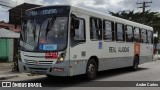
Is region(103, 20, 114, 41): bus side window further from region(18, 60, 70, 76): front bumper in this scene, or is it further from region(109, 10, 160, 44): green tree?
region(109, 10, 160, 44): green tree

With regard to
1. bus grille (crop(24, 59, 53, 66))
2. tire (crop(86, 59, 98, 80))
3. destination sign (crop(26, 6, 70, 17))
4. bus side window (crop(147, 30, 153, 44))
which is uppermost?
destination sign (crop(26, 6, 70, 17))

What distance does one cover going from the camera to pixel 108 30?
16391mm

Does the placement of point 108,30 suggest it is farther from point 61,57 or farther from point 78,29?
point 61,57

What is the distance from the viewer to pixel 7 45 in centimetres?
2764

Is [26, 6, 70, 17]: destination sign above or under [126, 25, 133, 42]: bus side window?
above

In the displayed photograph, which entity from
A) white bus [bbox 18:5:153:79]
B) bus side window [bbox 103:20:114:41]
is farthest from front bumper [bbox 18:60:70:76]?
bus side window [bbox 103:20:114:41]

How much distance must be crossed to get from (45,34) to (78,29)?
1320 millimetres

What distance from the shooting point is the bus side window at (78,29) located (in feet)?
43.1

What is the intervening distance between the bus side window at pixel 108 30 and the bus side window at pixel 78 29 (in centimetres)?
220

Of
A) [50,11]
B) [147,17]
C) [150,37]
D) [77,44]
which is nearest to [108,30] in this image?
[77,44]

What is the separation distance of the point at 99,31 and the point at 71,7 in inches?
103

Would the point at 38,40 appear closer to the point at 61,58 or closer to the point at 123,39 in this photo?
the point at 61,58

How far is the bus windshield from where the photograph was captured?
→ 508 inches

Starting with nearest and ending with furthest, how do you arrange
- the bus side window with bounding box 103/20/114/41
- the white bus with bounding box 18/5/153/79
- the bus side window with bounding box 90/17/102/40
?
the white bus with bounding box 18/5/153/79, the bus side window with bounding box 90/17/102/40, the bus side window with bounding box 103/20/114/41
